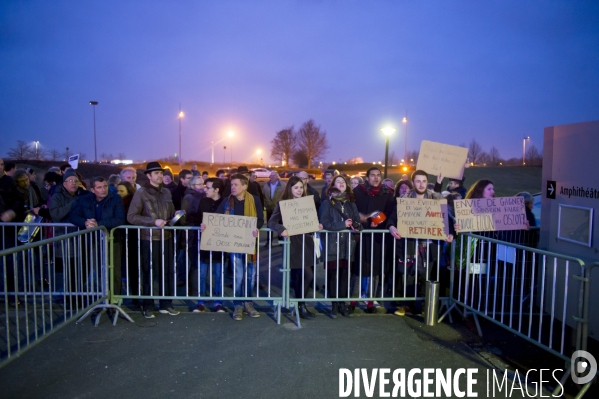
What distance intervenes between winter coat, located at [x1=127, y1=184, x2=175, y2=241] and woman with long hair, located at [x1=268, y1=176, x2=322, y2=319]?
63.4 inches

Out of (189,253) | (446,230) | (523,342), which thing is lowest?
(523,342)

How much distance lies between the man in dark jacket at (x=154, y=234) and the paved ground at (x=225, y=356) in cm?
36

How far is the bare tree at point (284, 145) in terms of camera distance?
83188mm

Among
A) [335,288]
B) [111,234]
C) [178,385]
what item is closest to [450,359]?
[335,288]

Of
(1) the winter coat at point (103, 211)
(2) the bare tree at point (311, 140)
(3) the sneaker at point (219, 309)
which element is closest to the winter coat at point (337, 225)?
(3) the sneaker at point (219, 309)

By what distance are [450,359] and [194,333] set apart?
10.4 ft

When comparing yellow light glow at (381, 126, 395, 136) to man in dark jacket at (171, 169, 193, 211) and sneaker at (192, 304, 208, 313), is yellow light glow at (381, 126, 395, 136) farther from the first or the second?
sneaker at (192, 304, 208, 313)

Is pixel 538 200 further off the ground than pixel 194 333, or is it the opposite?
pixel 538 200

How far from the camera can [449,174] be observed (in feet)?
23.5

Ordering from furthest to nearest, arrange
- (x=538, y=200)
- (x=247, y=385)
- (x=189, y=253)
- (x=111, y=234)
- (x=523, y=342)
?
(x=538, y=200)
(x=189, y=253)
(x=111, y=234)
(x=523, y=342)
(x=247, y=385)

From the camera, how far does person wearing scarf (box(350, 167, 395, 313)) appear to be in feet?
22.3

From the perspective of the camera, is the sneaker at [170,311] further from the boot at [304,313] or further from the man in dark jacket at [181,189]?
the man in dark jacket at [181,189]

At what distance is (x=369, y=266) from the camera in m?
6.90

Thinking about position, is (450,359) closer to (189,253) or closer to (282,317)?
(282,317)
